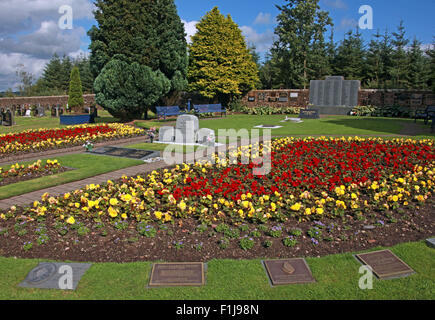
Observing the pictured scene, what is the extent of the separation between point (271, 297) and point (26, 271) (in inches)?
124

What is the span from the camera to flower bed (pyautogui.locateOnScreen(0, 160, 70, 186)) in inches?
339

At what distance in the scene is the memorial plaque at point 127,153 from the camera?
1112 centimetres

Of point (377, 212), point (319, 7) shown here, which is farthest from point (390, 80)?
point (377, 212)

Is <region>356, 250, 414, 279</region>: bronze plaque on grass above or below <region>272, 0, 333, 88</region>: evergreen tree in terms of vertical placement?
below

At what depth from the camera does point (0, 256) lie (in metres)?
4.70

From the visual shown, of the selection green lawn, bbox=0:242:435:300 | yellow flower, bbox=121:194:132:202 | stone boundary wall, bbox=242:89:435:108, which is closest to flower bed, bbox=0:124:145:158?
yellow flower, bbox=121:194:132:202

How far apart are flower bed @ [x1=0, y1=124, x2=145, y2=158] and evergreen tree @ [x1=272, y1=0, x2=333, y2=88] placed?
28500 millimetres

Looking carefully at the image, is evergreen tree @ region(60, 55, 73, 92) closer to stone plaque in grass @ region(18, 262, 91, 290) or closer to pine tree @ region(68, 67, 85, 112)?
pine tree @ region(68, 67, 85, 112)

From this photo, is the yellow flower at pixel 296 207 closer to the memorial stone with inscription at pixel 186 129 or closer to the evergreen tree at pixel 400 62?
the memorial stone with inscription at pixel 186 129

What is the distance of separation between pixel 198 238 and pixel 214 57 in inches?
1033

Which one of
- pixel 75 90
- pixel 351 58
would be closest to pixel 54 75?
pixel 75 90

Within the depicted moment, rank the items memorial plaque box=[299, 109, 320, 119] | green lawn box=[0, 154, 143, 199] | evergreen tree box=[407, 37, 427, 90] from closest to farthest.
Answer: green lawn box=[0, 154, 143, 199], memorial plaque box=[299, 109, 320, 119], evergreen tree box=[407, 37, 427, 90]

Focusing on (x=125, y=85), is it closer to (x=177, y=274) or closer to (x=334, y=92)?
(x=334, y=92)

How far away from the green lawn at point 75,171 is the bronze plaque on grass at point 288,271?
607 cm
